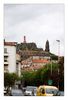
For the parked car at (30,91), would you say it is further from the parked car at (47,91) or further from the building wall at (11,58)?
the building wall at (11,58)

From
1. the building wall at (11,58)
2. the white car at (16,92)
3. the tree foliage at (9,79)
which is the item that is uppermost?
the building wall at (11,58)

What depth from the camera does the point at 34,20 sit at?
995cm

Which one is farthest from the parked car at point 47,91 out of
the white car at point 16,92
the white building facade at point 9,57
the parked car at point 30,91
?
the white building facade at point 9,57

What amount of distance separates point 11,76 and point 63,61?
0.56 meters

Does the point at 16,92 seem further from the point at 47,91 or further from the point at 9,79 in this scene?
the point at 47,91

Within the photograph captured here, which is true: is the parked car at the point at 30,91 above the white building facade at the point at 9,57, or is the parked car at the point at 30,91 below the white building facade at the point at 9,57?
below

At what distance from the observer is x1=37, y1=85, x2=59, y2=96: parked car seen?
9.93 metres

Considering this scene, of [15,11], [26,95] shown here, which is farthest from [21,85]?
[15,11]

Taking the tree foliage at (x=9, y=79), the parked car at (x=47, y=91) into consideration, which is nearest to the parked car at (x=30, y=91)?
the parked car at (x=47, y=91)

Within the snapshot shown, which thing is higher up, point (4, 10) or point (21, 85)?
point (4, 10)

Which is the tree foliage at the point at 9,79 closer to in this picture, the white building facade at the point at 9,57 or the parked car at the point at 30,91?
the white building facade at the point at 9,57

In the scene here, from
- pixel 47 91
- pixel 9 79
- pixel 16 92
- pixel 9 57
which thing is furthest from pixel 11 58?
pixel 47 91

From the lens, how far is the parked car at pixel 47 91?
9930 mm

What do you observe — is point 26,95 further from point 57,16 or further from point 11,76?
point 57,16
